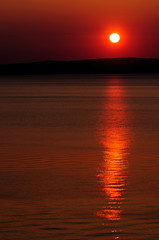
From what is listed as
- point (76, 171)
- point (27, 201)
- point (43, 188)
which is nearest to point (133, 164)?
point (76, 171)

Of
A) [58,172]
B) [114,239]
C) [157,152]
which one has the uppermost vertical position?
[157,152]

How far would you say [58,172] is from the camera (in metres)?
14.5

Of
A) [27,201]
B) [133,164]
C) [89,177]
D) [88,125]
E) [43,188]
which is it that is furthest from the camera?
[88,125]

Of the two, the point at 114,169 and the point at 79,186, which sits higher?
the point at 114,169

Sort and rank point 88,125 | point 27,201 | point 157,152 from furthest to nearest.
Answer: point 88,125 → point 157,152 → point 27,201

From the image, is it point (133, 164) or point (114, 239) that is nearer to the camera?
point (114, 239)

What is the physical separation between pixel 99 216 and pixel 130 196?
1.81 m

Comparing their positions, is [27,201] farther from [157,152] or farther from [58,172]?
[157,152]

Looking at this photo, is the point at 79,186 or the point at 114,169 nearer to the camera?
the point at 79,186

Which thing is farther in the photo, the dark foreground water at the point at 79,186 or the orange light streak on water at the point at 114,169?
the orange light streak on water at the point at 114,169

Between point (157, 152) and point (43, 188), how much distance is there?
6.34m

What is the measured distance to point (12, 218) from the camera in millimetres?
9852

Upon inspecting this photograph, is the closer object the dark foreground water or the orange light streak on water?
the dark foreground water

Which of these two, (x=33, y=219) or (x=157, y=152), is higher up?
(x=157, y=152)
